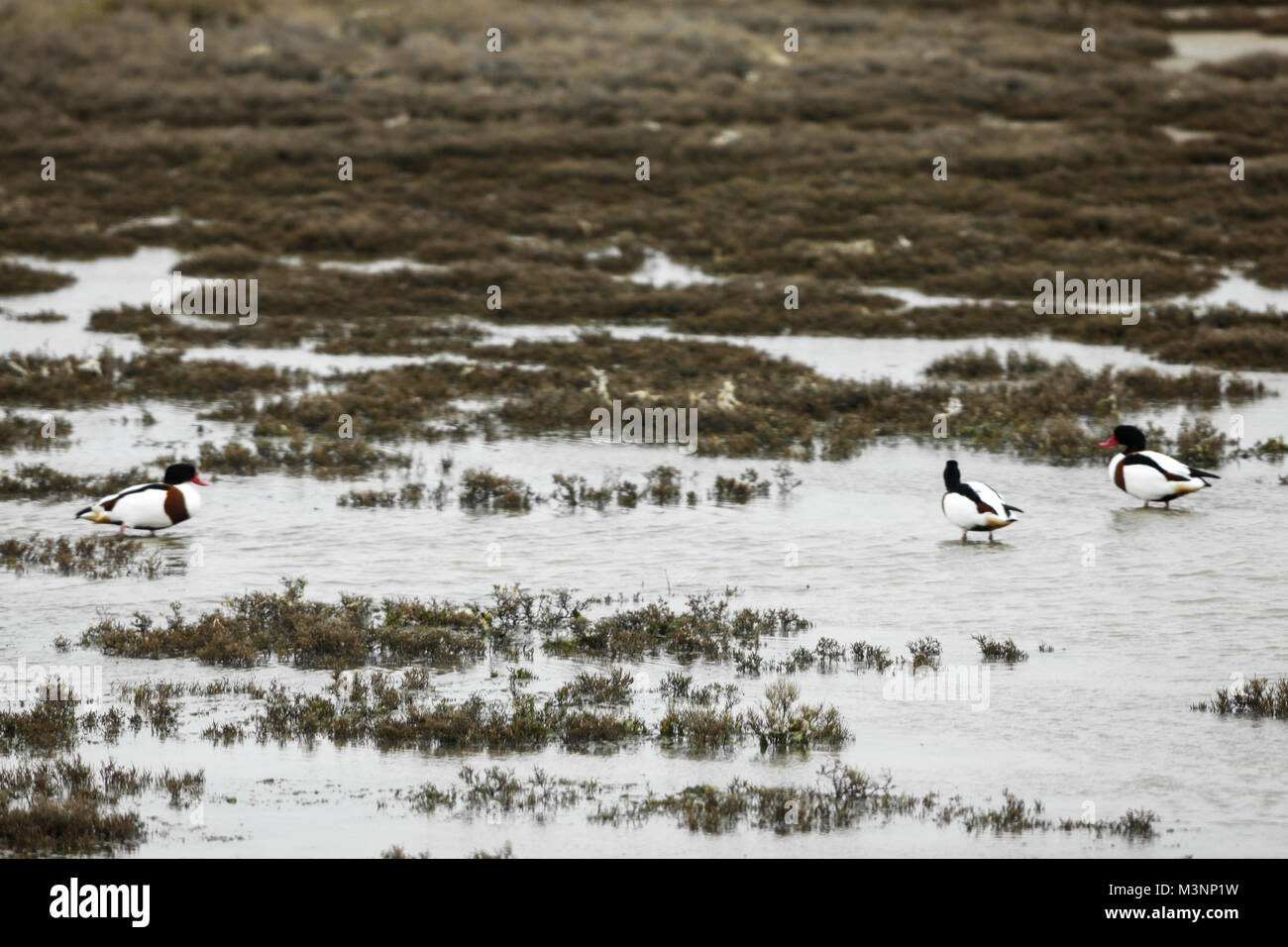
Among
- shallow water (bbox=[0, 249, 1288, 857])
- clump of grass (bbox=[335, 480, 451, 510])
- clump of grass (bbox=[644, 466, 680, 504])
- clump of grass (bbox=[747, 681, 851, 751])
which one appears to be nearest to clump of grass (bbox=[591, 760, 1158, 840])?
shallow water (bbox=[0, 249, 1288, 857])

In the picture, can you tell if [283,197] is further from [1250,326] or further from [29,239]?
[1250,326]

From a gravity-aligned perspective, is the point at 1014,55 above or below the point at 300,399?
above

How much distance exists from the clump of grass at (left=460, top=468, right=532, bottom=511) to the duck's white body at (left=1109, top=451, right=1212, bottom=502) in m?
6.38

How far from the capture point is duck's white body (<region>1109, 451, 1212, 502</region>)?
601 inches

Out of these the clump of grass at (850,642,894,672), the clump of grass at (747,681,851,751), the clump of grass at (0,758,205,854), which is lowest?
the clump of grass at (0,758,205,854)

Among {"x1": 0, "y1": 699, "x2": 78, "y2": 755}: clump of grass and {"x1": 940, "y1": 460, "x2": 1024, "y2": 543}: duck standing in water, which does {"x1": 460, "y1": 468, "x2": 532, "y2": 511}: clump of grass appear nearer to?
{"x1": 940, "y1": 460, "x2": 1024, "y2": 543}: duck standing in water

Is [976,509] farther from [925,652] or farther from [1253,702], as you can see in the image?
[1253,702]

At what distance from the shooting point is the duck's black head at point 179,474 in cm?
1459

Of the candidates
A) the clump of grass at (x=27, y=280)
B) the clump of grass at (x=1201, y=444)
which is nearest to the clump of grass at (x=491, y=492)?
the clump of grass at (x=1201, y=444)

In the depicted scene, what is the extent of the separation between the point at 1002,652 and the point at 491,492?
6.86 metres

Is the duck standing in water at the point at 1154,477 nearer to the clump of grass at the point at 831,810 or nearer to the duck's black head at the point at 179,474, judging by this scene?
the clump of grass at the point at 831,810
